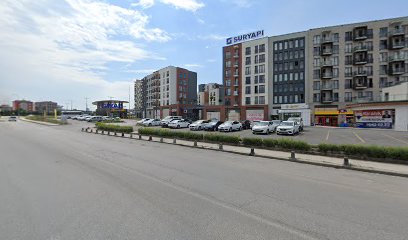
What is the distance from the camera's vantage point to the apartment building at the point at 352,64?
168ft

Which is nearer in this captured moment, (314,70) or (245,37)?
(314,70)

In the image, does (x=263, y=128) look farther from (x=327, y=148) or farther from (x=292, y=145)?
(x=327, y=148)

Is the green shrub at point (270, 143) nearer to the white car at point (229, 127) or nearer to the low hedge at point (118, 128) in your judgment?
the white car at point (229, 127)

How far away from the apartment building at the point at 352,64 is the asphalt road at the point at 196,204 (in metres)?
53.1

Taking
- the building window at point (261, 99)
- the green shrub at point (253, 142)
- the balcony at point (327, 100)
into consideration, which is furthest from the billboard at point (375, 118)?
the green shrub at point (253, 142)

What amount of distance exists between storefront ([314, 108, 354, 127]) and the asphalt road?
5021 cm

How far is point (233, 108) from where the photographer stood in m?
70.2

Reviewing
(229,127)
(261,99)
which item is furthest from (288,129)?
(261,99)

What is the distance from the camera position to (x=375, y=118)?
39.4 meters

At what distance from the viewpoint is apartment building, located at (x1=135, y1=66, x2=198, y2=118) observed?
9262 centimetres

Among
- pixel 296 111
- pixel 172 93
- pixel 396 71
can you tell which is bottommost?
pixel 296 111

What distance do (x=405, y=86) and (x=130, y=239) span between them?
1856 inches

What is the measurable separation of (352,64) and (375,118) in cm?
2093

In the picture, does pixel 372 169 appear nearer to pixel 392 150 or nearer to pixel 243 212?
pixel 392 150
